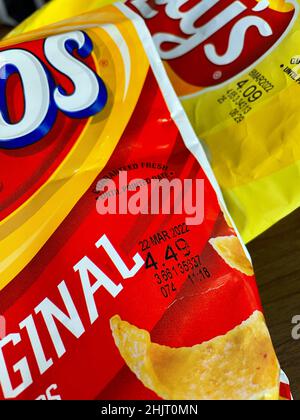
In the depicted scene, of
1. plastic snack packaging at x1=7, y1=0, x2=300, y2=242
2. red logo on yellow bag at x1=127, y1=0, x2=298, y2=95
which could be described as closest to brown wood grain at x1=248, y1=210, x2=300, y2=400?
plastic snack packaging at x1=7, y1=0, x2=300, y2=242

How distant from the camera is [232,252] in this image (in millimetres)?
474

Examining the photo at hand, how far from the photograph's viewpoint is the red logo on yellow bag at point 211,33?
58 centimetres

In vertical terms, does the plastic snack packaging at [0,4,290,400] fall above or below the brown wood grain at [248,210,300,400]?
above

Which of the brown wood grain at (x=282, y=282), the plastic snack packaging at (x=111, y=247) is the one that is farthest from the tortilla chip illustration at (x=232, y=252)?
the brown wood grain at (x=282, y=282)

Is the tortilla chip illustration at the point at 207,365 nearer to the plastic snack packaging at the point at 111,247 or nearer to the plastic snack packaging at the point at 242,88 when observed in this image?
A: the plastic snack packaging at the point at 111,247

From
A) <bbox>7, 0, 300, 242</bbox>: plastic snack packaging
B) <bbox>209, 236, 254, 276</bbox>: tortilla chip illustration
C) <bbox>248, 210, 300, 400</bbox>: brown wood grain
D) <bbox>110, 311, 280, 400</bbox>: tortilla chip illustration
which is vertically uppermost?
<bbox>7, 0, 300, 242</bbox>: plastic snack packaging

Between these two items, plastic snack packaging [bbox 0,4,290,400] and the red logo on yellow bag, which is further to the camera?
the red logo on yellow bag

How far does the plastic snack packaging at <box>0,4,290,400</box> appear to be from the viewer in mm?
425

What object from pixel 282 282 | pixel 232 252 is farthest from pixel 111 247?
pixel 282 282

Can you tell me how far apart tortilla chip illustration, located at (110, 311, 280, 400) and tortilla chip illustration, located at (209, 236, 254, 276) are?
0.05 metres

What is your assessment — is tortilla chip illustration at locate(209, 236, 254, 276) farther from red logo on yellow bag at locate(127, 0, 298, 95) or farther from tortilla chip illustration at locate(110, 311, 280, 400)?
red logo on yellow bag at locate(127, 0, 298, 95)

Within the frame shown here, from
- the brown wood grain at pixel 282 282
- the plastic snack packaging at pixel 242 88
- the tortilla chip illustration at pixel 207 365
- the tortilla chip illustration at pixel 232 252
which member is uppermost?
the plastic snack packaging at pixel 242 88

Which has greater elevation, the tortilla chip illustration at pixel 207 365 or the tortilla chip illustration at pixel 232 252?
the tortilla chip illustration at pixel 232 252

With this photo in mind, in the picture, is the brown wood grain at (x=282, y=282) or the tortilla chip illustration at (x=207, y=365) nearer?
the tortilla chip illustration at (x=207, y=365)
